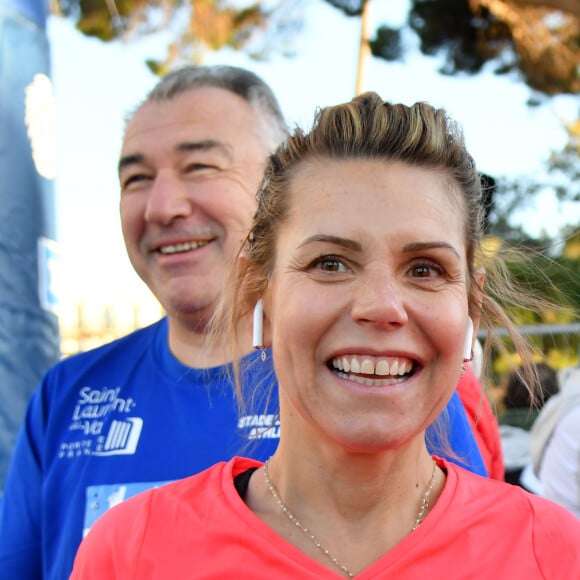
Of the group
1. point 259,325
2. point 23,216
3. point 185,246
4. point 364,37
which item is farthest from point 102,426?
point 364,37

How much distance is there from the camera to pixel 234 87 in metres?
2.04

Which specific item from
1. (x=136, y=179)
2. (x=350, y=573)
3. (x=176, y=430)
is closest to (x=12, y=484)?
(x=176, y=430)

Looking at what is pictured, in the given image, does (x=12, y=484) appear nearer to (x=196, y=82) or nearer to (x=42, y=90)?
(x=196, y=82)

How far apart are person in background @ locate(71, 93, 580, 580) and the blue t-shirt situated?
12.3 inches

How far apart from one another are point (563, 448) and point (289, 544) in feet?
7.09

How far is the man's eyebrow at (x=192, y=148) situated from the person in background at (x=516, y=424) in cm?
267

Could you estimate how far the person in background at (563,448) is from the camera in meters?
3.01

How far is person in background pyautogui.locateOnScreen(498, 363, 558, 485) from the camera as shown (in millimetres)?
4680

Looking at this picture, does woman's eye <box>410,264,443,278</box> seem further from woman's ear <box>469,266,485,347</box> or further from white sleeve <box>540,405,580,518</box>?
white sleeve <box>540,405,580,518</box>

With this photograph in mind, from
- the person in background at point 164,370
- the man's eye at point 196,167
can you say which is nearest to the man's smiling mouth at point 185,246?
the person in background at point 164,370

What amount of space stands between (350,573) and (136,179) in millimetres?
1189

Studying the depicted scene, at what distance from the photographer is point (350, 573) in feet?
4.06

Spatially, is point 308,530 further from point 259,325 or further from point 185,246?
point 185,246

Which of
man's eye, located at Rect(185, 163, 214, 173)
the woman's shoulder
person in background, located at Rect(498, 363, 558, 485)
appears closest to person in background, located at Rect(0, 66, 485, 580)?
man's eye, located at Rect(185, 163, 214, 173)
